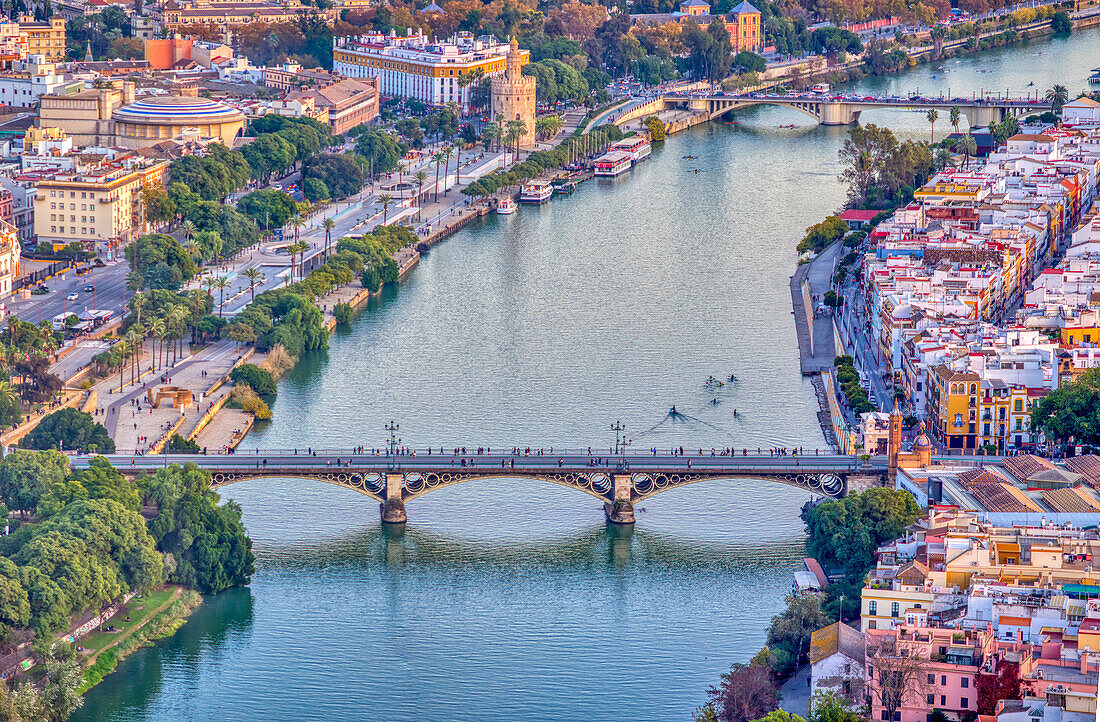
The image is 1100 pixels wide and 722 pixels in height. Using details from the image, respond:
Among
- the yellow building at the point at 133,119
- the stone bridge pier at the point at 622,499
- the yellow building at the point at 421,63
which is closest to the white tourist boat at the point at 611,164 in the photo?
the yellow building at the point at 421,63

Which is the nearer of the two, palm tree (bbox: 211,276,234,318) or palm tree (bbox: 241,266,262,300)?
palm tree (bbox: 211,276,234,318)

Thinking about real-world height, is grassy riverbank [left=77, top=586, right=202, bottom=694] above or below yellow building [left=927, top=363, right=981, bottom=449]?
below

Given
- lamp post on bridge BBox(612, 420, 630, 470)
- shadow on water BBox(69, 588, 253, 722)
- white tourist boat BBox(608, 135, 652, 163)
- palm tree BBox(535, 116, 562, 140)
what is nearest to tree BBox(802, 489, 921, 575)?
lamp post on bridge BBox(612, 420, 630, 470)

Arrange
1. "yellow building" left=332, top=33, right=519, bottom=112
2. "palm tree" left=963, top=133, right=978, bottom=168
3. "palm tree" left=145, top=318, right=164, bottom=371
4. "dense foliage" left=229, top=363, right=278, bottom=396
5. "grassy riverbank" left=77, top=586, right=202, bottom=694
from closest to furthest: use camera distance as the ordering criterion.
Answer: "grassy riverbank" left=77, top=586, right=202, bottom=694 → "dense foliage" left=229, top=363, right=278, bottom=396 → "palm tree" left=145, top=318, right=164, bottom=371 → "palm tree" left=963, top=133, right=978, bottom=168 → "yellow building" left=332, top=33, right=519, bottom=112

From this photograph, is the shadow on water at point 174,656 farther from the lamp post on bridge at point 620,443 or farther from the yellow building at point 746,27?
the yellow building at point 746,27

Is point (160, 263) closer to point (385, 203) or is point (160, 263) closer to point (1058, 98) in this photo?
point (385, 203)

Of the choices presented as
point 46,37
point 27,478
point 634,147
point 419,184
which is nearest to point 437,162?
point 419,184

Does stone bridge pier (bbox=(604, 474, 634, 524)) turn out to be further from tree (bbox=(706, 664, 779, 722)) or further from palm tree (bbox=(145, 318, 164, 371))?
palm tree (bbox=(145, 318, 164, 371))
